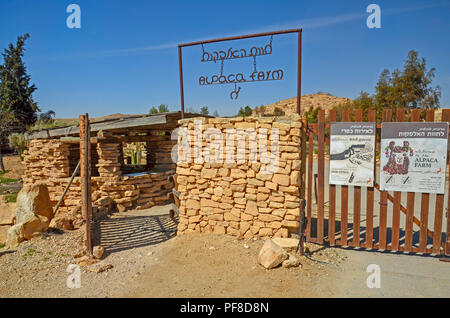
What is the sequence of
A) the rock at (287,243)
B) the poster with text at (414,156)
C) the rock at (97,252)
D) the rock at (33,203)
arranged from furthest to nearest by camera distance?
the rock at (33,203) < the rock at (97,252) < the rock at (287,243) < the poster with text at (414,156)

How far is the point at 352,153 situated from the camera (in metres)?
4.90

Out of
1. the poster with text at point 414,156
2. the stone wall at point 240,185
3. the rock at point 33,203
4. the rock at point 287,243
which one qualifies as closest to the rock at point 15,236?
the rock at point 33,203

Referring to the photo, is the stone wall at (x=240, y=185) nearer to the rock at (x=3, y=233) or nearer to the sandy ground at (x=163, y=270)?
the sandy ground at (x=163, y=270)

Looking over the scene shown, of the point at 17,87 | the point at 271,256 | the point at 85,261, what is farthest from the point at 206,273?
the point at 17,87

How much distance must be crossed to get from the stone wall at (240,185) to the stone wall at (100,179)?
277 cm

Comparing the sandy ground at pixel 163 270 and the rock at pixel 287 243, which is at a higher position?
the rock at pixel 287 243

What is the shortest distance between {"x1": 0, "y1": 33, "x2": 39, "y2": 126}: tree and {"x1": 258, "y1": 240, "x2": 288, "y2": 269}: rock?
2727 centimetres

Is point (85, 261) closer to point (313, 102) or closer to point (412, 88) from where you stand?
point (412, 88)

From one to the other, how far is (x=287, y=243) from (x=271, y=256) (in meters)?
0.56

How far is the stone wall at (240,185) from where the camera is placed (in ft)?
16.4

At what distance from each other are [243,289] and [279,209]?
164 centimetres

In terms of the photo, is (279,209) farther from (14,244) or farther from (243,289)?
(14,244)

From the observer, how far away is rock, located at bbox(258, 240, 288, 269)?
4.34 meters

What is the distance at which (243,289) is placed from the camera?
3.88m
